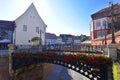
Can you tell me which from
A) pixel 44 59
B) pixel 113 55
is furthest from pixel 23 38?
pixel 113 55

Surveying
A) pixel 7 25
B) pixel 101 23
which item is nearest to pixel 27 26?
pixel 7 25

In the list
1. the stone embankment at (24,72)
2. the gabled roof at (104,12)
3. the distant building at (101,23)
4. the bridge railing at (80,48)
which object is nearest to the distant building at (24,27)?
the stone embankment at (24,72)

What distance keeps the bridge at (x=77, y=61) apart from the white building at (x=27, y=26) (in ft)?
54.1

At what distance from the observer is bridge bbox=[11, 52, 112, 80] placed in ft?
54.4

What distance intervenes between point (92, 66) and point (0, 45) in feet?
72.7

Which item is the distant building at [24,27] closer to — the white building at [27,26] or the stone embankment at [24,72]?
the white building at [27,26]

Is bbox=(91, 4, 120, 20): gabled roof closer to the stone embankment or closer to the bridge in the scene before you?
the stone embankment

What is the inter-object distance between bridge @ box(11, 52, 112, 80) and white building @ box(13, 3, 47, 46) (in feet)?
54.1

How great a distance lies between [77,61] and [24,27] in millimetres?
26693

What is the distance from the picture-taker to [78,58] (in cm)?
1889

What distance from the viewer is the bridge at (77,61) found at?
16594mm

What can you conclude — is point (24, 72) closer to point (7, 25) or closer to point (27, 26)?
point (7, 25)

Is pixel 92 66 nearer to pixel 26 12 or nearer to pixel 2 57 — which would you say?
pixel 2 57

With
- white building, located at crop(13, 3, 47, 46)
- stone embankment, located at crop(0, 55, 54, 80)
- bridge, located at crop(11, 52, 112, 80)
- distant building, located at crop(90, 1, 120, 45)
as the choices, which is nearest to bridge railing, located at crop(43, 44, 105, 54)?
bridge, located at crop(11, 52, 112, 80)
